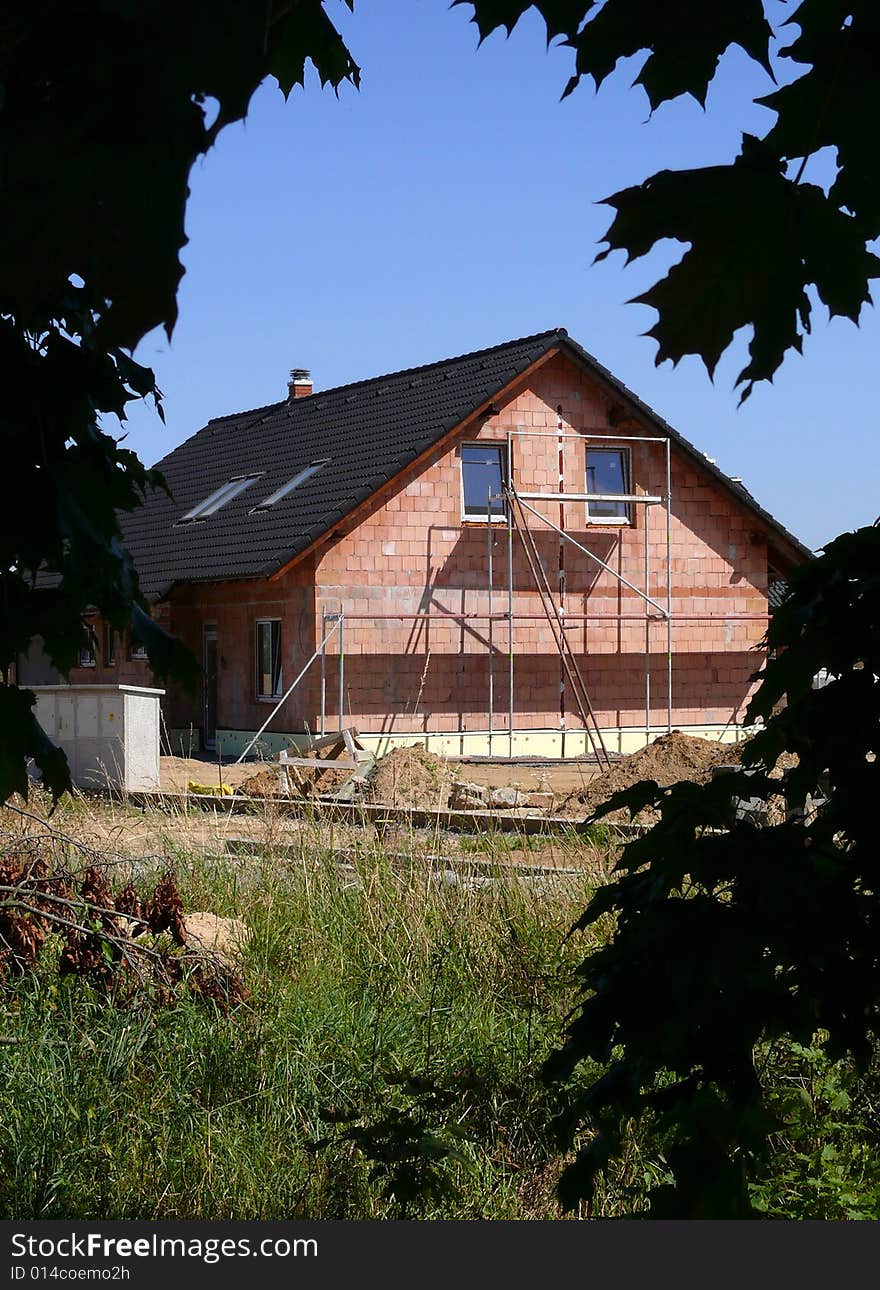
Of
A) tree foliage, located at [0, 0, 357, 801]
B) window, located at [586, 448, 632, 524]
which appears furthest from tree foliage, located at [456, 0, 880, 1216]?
window, located at [586, 448, 632, 524]

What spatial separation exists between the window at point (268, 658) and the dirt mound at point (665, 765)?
7.45 metres

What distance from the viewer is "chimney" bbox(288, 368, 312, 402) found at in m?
32.2

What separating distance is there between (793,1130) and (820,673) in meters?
1.50

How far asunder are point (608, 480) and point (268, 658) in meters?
7.29

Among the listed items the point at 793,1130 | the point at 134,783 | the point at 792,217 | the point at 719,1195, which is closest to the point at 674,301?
the point at 792,217

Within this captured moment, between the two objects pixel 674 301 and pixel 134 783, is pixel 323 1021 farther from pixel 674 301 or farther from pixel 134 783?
pixel 134 783

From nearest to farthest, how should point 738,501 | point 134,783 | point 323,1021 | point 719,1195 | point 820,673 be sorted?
point 719,1195
point 820,673
point 323,1021
point 134,783
point 738,501

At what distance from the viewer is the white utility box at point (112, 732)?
1700cm

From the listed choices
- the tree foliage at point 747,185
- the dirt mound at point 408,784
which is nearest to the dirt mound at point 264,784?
the dirt mound at point 408,784

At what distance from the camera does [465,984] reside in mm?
5566

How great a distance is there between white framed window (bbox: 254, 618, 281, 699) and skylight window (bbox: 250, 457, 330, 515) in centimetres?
238

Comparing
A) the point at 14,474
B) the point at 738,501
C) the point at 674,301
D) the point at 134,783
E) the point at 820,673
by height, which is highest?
the point at 738,501

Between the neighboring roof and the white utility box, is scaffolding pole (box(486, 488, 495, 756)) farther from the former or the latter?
the white utility box

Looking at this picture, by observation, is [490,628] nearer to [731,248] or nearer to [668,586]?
[668,586]
